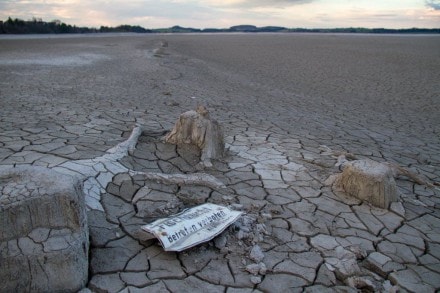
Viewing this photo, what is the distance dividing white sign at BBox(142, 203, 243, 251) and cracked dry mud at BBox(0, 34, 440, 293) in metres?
0.08

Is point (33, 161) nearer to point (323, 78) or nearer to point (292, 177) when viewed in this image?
point (292, 177)

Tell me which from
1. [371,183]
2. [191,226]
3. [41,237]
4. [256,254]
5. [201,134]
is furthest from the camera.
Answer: [201,134]

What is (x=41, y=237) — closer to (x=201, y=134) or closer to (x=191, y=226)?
(x=191, y=226)

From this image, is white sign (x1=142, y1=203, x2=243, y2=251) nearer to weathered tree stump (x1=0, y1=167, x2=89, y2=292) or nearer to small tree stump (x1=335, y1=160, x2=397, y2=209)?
weathered tree stump (x1=0, y1=167, x2=89, y2=292)

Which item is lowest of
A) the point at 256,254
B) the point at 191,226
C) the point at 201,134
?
the point at 256,254

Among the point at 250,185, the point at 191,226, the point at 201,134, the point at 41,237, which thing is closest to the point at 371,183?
the point at 250,185

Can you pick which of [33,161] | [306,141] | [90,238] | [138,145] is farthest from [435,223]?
[33,161]

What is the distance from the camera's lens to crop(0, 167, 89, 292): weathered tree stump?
181 centimetres

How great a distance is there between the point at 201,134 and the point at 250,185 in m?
0.93

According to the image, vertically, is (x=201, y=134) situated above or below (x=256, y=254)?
above

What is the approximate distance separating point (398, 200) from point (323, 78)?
870 centimetres

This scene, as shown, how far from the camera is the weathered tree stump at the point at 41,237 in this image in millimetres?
1814

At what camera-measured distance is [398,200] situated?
10.4ft

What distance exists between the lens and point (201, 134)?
156 inches
